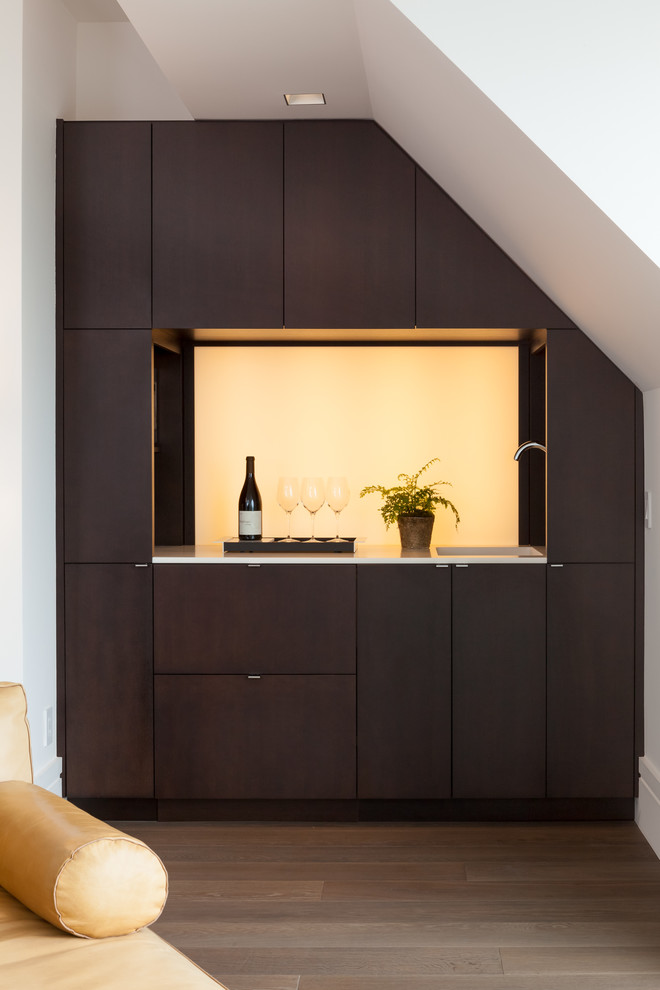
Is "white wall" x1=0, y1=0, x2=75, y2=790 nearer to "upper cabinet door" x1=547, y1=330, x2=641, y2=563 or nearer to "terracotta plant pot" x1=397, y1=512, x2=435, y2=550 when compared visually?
"terracotta plant pot" x1=397, y1=512, x2=435, y2=550

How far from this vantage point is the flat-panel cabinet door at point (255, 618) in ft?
11.7

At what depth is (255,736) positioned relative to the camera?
357 cm

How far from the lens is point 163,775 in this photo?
3.58 meters

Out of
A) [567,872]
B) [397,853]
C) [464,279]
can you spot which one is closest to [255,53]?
[464,279]

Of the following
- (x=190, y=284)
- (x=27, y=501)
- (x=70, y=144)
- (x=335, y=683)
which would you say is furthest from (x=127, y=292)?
(x=335, y=683)

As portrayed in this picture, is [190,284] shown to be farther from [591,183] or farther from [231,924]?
[231,924]

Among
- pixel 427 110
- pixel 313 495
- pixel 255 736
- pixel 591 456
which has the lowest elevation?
pixel 255 736

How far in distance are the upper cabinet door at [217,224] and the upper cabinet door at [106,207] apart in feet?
0.18

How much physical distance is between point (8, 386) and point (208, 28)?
1345mm

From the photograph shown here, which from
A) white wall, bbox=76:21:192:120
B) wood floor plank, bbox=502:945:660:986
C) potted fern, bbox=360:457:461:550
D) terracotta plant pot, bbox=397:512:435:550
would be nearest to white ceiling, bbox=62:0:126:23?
white wall, bbox=76:21:192:120

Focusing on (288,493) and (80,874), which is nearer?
(80,874)

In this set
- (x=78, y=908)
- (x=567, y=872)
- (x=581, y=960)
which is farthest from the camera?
(x=567, y=872)

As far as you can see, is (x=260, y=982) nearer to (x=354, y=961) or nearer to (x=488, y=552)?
(x=354, y=961)

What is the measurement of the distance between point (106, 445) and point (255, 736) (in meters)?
1.24
